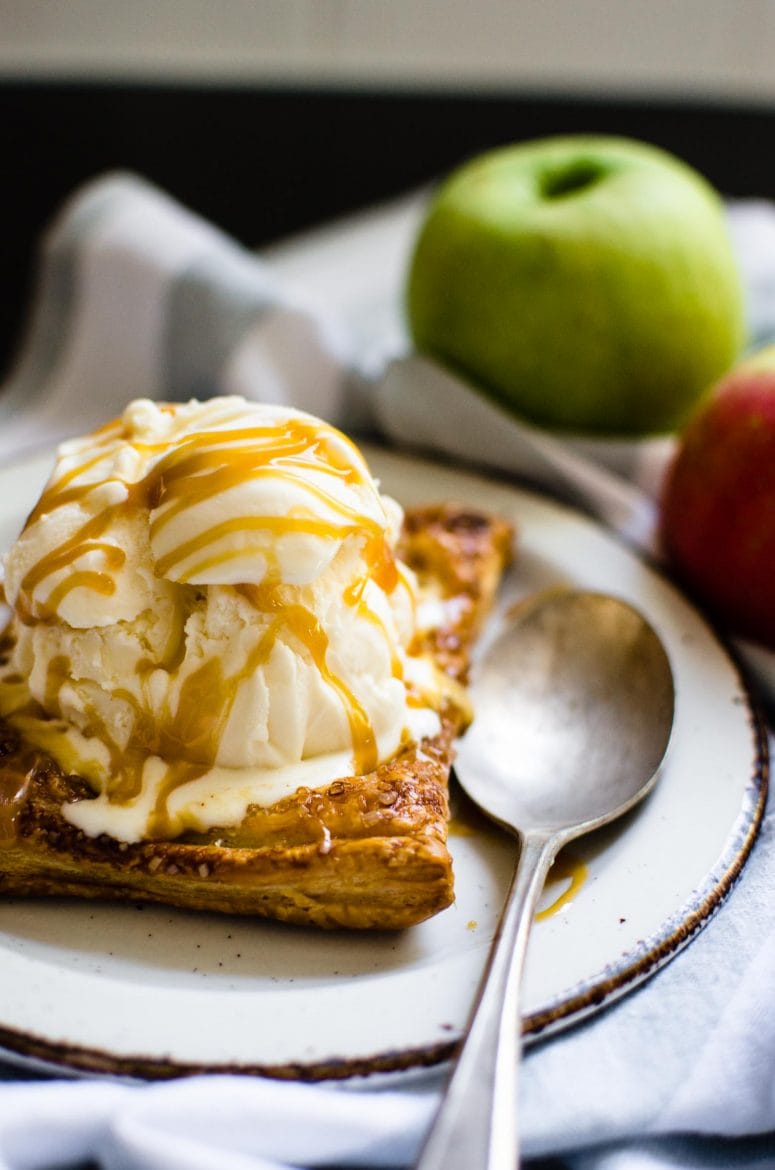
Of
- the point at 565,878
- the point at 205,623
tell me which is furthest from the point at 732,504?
the point at 205,623

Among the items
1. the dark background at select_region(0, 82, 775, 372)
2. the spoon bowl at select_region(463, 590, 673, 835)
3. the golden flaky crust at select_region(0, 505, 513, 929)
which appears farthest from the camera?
the dark background at select_region(0, 82, 775, 372)

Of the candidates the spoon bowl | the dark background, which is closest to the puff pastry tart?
the spoon bowl

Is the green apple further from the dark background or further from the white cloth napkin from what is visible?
the dark background

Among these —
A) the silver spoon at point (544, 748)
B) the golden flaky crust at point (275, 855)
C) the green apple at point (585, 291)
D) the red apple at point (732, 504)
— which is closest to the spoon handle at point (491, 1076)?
the silver spoon at point (544, 748)

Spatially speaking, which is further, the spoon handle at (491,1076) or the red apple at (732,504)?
the red apple at (732,504)

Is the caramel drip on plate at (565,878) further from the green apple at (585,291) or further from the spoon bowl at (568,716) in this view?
the green apple at (585,291)

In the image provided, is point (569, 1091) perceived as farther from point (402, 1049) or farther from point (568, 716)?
point (568, 716)
